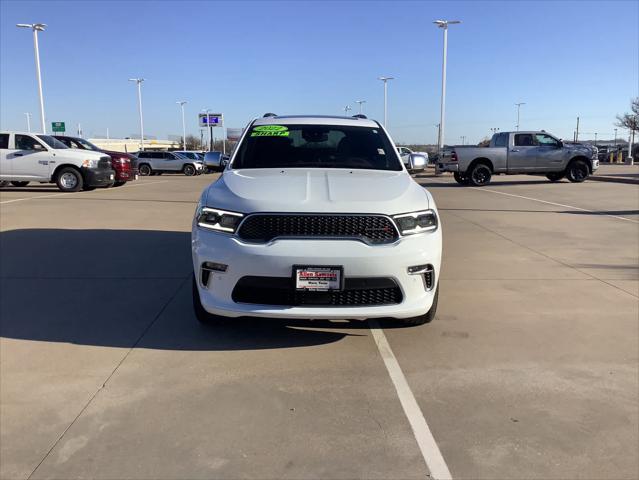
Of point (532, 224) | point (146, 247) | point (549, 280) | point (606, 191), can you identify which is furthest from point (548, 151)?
point (146, 247)

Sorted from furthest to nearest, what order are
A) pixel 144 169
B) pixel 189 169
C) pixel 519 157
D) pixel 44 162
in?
pixel 189 169, pixel 144 169, pixel 519 157, pixel 44 162

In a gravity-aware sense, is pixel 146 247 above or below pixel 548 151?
below

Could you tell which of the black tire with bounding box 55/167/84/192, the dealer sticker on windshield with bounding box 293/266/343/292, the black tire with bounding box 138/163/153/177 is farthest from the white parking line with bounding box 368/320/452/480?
the black tire with bounding box 138/163/153/177

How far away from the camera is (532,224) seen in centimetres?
1031

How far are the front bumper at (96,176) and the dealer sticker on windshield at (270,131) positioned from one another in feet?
40.0

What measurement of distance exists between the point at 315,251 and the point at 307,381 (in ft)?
2.90

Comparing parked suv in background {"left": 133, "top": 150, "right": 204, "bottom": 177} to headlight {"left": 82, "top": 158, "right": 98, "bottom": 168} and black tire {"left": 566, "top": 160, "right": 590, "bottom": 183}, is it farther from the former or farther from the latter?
black tire {"left": 566, "top": 160, "right": 590, "bottom": 183}

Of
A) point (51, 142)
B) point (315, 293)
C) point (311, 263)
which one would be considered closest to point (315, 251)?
point (311, 263)

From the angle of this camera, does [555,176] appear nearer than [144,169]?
Yes

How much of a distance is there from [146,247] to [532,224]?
24.1 ft

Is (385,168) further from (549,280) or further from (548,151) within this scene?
(548,151)

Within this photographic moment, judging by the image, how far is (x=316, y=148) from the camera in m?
5.34

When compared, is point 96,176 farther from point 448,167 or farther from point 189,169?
point 189,169

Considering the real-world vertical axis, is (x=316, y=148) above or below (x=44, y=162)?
above
